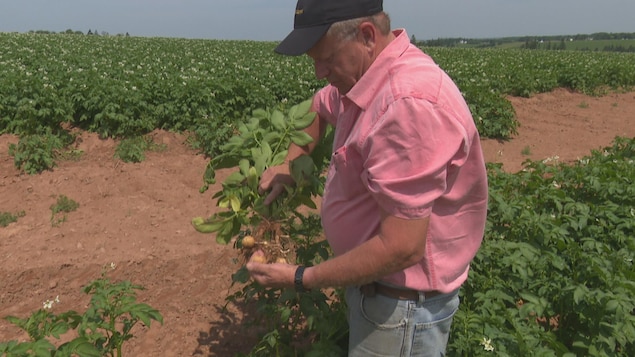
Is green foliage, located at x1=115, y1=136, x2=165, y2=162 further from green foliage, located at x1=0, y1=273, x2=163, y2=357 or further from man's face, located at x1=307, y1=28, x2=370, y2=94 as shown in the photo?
man's face, located at x1=307, y1=28, x2=370, y2=94

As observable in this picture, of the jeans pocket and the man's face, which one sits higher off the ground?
the man's face

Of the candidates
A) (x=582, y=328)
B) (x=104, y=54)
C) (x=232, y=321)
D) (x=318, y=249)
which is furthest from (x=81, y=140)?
(x=104, y=54)

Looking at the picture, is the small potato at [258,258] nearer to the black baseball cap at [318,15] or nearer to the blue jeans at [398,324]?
the blue jeans at [398,324]

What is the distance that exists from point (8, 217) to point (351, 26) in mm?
5313

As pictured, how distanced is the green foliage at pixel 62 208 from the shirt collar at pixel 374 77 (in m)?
4.91

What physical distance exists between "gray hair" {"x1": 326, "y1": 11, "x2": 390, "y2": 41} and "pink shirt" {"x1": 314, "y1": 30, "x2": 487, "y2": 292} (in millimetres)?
81

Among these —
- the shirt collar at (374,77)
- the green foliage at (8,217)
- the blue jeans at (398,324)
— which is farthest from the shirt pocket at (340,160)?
the green foliage at (8,217)

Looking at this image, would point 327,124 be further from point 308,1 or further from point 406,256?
point 406,256

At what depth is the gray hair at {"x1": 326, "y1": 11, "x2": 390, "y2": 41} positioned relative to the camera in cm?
Answer: 138

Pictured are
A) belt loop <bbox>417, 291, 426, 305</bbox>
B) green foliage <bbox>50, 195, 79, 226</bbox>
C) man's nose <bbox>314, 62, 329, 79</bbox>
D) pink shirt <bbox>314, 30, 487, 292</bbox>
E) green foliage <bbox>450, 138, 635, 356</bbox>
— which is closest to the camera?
pink shirt <bbox>314, 30, 487, 292</bbox>

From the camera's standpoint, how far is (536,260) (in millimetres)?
2986

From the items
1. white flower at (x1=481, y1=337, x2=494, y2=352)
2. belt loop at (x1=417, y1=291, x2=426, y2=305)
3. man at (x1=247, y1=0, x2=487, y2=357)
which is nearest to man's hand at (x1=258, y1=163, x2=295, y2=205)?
man at (x1=247, y1=0, x2=487, y2=357)

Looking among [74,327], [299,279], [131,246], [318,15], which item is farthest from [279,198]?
[131,246]

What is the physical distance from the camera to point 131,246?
16.2 ft
